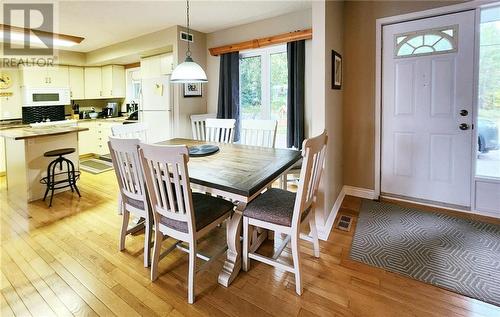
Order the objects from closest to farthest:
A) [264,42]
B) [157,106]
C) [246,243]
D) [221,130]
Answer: [246,243] → [221,130] → [264,42] → [157,106]

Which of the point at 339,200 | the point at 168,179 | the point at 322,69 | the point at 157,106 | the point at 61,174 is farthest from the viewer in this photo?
the point at 157,106

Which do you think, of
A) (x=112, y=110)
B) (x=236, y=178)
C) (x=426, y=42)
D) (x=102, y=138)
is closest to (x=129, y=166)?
(x=236, y=178)

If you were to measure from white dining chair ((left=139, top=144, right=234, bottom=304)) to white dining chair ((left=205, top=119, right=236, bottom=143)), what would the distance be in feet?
5.03

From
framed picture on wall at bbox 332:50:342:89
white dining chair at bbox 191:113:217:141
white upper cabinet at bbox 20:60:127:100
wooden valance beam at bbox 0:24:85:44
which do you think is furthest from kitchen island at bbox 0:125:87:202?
framed picture on wall at bbox 332:50:342:89

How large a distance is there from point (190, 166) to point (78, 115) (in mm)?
5614

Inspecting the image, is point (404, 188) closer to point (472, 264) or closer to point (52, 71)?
point (472, 264)

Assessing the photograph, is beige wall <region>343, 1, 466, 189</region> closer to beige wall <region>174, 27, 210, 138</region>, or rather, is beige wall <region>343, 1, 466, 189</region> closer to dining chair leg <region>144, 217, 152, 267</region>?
beige wall <region>174, 27, 210, 138</region>

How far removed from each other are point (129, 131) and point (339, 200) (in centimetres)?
256

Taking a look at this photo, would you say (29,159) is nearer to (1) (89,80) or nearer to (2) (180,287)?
(2) (180,287)

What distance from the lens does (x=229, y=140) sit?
3.41 metres

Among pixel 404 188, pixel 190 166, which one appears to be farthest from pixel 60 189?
pixel 404 188

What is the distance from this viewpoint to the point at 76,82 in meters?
6.14

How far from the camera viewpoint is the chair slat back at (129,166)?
1.89 m

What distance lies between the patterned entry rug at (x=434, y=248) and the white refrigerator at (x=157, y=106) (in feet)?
10.1
